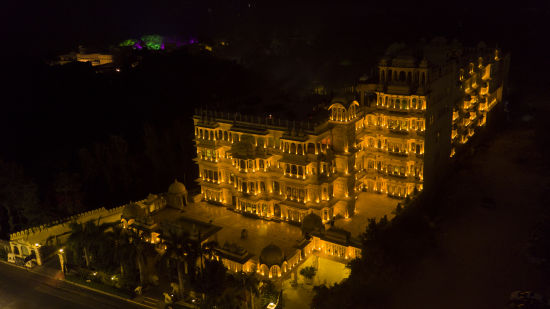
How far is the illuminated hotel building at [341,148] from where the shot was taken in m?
46.4

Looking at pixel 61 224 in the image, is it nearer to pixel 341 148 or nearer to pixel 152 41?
pixel 341 148

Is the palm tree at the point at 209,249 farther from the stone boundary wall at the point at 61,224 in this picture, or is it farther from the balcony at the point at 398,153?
the balcony at the point at 398,153

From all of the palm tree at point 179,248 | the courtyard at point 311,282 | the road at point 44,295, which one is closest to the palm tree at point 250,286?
the courtyard at point 311,282

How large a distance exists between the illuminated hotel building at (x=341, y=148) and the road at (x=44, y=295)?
16.8 meters

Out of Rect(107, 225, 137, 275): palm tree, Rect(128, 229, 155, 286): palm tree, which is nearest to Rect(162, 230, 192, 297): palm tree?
Rect(128, 229, 155, 286): palm tree

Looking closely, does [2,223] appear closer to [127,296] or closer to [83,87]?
[127,296]

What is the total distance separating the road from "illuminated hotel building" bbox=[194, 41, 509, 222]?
16789 millimetres

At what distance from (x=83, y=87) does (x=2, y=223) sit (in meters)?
31.9

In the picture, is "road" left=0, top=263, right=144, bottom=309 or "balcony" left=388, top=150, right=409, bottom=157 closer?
"road" left=0, top=263, right=144, bottom=309

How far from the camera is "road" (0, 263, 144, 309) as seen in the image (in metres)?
39.6

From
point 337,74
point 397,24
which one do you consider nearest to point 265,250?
point 337,74

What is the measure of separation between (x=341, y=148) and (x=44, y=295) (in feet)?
100

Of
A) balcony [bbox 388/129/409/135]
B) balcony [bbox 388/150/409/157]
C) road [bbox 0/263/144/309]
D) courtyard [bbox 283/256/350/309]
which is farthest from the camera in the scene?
balcony [bbox 388/150/409/157]

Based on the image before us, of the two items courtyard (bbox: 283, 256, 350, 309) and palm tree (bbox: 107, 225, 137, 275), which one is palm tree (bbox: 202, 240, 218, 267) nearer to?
palm tree (bbox: 107, 225, 137, 275)
